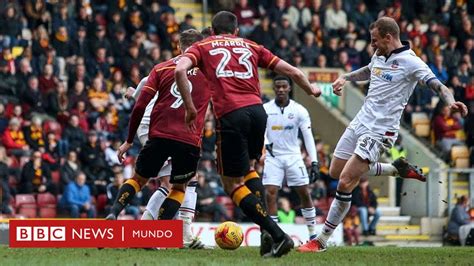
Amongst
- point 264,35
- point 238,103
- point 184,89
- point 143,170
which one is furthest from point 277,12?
point 184,89

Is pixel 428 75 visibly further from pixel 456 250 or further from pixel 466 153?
pixel 466 153

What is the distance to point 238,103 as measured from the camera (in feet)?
44.6

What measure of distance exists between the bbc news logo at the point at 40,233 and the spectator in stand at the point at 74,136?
32.6 ft

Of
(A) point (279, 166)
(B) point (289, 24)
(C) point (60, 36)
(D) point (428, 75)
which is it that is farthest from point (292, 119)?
(B) point (289, 24)

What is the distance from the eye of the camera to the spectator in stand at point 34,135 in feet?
79.8

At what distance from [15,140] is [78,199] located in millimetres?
1605

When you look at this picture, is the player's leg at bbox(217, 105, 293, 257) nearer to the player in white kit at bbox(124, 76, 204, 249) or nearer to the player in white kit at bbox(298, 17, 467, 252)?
the player in white kit at bbox(298, 17, 467, 252)

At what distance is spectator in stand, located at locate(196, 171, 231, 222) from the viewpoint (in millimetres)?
24672

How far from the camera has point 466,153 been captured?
94.6ft

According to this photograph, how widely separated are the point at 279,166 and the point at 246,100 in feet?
19.0

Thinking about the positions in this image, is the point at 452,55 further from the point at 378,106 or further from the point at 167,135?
the point at 167,135

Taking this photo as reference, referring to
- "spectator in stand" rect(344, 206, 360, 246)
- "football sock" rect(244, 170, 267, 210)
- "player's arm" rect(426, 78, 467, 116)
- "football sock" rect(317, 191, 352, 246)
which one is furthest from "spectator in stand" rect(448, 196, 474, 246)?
"football sock" rect(244, 170, 267, 210)

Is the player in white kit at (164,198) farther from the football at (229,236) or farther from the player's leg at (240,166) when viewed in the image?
the player's leg at (240,166)

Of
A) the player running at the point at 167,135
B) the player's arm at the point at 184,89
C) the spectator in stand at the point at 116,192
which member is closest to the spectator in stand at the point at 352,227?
the spectator in stand at the point at 116,192
